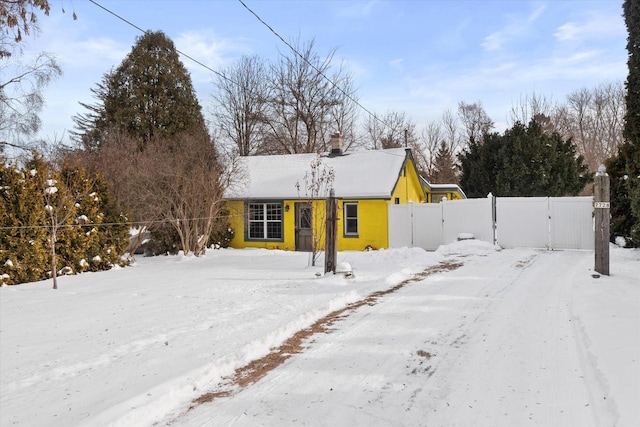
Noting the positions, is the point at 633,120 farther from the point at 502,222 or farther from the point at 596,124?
the point at 596,124

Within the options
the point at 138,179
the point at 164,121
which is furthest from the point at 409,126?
the point at 138,179

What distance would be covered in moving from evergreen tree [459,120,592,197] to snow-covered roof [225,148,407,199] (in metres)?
6.97

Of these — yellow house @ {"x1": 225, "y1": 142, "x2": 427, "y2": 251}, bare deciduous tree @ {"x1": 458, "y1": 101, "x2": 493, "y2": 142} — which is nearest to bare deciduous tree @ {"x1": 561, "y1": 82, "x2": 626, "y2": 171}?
bare deciduous tree @ {"x1": 458, "y1": 101, "x2": 493, "y2": 142}

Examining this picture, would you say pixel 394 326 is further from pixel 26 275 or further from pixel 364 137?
pixel 364 137

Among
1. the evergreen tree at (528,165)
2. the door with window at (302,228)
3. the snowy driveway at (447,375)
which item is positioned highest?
the evergreen tree at (528,165)

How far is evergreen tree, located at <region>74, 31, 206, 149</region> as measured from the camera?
2705 centimetres

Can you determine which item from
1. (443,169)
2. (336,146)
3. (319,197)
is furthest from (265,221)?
(443,169)

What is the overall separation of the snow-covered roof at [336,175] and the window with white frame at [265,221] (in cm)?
66

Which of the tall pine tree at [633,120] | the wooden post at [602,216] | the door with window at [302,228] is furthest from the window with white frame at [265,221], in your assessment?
the wooden post at [602,216]

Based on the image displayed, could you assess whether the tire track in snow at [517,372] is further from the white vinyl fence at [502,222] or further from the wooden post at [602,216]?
the white vinyl fence at [502,222]

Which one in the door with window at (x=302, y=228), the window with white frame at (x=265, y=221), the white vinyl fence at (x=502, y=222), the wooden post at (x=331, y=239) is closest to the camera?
the wooden post at (x=331, y=239)

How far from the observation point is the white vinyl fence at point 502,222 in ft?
51.3

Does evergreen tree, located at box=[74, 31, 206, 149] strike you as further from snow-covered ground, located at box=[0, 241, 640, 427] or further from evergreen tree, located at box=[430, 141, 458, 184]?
evergreen tree, located at box=[430, 141, 458, 184]

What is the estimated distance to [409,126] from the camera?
1727 inches
